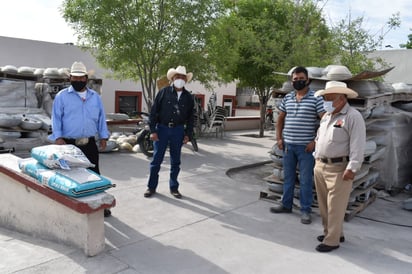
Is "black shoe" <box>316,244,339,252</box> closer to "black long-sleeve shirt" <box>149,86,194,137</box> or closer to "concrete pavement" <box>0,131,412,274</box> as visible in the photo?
"concrete pavement" <box>0,131,412,274</box>

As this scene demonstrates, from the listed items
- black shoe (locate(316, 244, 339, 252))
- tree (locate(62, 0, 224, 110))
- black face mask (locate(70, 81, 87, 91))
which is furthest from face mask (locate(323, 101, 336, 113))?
tree (locate(62, 0, 224, 110))

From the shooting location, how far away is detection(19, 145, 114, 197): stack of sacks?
351cm

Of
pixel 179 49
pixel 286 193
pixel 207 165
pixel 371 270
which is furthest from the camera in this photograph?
pixel 179 49

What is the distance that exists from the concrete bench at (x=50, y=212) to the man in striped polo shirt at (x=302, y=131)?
7.91ft

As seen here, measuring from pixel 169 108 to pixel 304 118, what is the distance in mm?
1947

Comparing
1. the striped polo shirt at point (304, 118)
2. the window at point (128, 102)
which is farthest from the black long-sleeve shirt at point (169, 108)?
the window at point (128, 102)

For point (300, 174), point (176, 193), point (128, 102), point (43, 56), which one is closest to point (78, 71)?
point (176, 193)

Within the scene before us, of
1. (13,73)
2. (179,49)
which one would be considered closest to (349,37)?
(179,49)

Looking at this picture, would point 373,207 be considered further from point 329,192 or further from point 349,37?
point 349,37

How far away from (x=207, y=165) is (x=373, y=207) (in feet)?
12.1

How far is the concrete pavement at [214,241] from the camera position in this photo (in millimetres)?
3451

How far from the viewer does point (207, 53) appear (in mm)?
9781

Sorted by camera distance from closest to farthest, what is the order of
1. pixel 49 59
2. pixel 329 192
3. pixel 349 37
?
pixel 329 192 < pixel 349 37 < pixel 49 59

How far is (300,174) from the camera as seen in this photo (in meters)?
4.82
